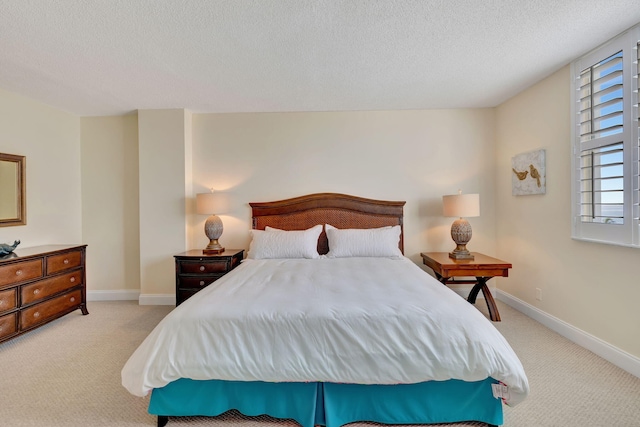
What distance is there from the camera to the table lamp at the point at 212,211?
3496 millimetres

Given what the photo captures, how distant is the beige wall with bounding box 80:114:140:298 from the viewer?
3.95 m

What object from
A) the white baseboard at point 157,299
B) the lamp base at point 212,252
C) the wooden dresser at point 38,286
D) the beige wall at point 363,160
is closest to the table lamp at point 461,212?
the beige wall at point 363,160

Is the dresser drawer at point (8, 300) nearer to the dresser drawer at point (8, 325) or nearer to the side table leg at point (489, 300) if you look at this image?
the dresser drawer at point (8, 325)

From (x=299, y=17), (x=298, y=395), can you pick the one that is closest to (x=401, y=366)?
(x=298, y=395)

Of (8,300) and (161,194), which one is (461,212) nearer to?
(161,194)

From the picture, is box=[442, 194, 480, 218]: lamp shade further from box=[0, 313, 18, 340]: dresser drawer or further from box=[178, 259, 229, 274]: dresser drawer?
box=[0, 313, 18, 340]: dresser drawer

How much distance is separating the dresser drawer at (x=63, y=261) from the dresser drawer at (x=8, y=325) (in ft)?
1.60

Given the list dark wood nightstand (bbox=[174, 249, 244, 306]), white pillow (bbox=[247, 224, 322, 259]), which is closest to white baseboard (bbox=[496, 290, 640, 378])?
white pillow (bbox=[247, 224, 322, 259])

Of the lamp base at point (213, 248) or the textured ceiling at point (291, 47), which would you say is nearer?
the textured ceiling at point (291, 47)

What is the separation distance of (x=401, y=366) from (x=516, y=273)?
8.94 feet

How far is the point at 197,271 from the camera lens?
327 cm

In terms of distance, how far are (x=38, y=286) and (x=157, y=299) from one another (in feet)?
3.92

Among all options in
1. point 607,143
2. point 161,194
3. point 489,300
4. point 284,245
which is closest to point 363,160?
point 284,245

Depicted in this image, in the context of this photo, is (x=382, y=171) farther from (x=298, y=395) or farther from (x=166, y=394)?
(x=166, y=394)
